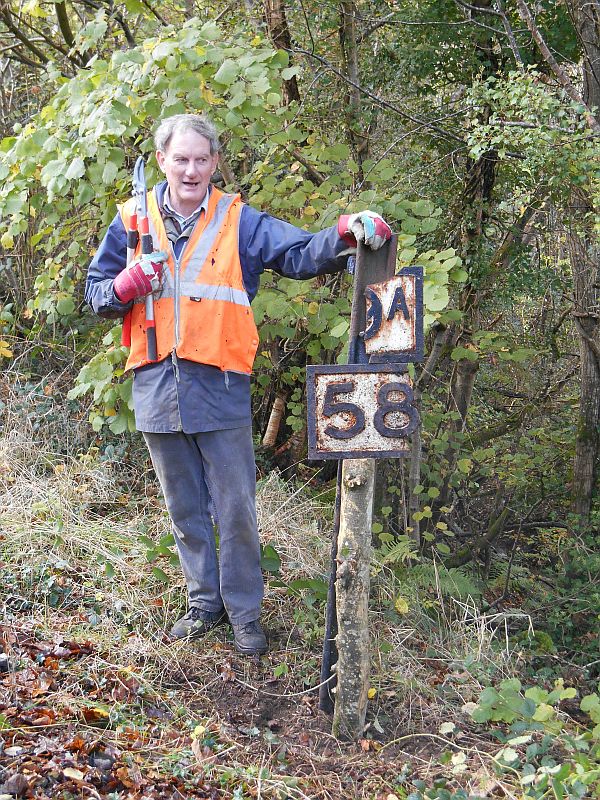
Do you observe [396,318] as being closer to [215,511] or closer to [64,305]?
[215,511]

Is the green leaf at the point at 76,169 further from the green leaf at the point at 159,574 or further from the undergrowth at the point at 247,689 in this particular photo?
the green leaf at the point at 159,574

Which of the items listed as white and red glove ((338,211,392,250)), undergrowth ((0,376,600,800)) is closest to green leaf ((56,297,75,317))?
undergrowth ((0,376,600,800))

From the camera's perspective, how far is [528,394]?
24.9ft

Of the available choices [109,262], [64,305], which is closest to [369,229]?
[109,262]

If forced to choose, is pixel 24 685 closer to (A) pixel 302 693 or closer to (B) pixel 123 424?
(A) pixel 302 693

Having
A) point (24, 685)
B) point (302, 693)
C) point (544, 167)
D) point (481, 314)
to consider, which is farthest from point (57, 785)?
point (481, 314)

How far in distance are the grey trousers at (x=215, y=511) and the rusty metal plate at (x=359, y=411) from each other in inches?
27.5

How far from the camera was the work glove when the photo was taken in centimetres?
332

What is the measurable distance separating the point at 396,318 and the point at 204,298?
2.83ft

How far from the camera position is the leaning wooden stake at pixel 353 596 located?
3107 millimetres

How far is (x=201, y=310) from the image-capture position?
3.45 metres

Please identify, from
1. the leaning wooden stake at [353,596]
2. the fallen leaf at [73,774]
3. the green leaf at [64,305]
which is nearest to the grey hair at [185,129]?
the leaning wooden stake at [353,596]

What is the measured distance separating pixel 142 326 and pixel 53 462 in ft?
9.13

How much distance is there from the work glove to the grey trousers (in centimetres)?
64
